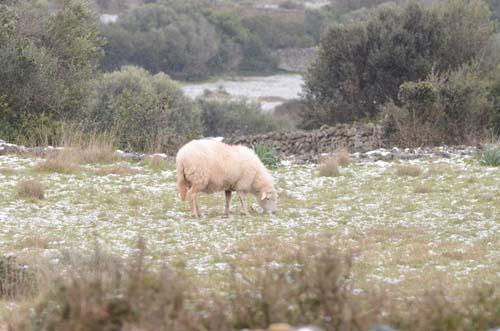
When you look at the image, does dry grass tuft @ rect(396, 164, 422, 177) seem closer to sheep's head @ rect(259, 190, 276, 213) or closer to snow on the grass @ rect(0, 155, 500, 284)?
snow on the grass @ rect(0, 155, 500, 284)

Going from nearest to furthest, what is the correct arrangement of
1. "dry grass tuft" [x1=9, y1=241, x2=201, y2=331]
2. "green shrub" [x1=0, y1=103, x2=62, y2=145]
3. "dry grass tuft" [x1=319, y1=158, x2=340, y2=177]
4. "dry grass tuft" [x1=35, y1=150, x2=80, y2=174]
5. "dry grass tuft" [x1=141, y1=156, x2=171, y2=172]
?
"dry grass tuft" [x1=9, y1=241, x2=201, y2=331]
"dry grass tuft" [x1=35, y1=150, x2=80, y2=174]
"dry grass tuft" [x1=319, y1=158, x2=340, y2=177]
"dry grass tuft" [x1=141, y1=156, x2=171, y2=172]
"green shrub" [x1=0, y1=103, x2=62, y2=145]

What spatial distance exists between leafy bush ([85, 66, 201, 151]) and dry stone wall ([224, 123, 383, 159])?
2490 millimetres

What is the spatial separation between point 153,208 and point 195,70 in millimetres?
61309

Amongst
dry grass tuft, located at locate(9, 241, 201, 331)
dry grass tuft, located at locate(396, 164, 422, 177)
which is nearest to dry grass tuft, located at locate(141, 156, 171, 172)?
dry grass tuft, located at locate(396, 164, 422, 177)

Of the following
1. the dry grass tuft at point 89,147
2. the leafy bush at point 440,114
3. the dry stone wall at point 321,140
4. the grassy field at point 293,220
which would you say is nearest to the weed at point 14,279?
the grassy field at point 293,220

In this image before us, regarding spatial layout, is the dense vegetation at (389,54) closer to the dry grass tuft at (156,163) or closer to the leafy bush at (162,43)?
the dry grass tuft at (156,163)

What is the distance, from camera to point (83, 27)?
2903 cm

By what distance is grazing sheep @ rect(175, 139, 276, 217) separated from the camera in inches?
547

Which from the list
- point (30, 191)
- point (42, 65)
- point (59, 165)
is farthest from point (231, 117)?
point (30, 191)

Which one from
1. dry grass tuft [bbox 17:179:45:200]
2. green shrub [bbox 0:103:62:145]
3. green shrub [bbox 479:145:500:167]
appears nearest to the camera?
dry grass tuft [bbox 17:179:45:200]

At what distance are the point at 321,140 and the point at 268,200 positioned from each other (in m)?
11.1

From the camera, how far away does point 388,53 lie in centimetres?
3650

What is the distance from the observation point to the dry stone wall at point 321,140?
2489cm

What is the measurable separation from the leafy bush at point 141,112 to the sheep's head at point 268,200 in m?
8.01
